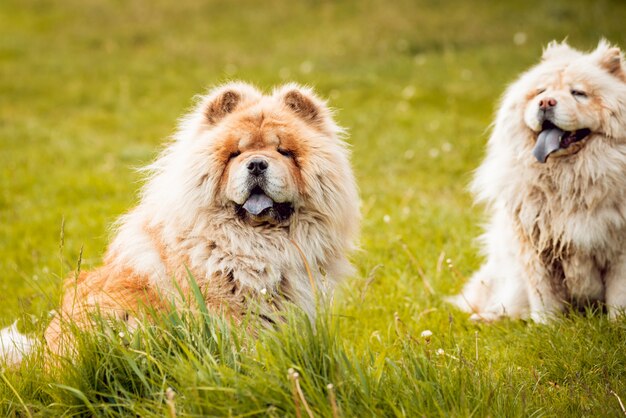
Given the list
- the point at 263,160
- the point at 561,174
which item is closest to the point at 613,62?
the point at 561,174

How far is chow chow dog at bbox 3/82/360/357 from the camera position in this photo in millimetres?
3588

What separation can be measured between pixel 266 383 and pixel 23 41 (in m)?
17.8

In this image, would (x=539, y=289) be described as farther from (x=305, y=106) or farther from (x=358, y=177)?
(x=358, y=177)

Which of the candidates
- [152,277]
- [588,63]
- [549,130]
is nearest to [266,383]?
[152,277]

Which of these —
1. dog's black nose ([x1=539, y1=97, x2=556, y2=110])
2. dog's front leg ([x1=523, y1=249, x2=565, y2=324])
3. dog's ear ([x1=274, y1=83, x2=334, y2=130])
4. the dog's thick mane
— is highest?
dog's ear ([x1=274, y1=83, x2=334, y2=130])

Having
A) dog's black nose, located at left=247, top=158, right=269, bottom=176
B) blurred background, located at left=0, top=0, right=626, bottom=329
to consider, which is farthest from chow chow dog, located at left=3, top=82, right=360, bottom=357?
blurred background, located at left=0, top=0, right=626, bottom=329

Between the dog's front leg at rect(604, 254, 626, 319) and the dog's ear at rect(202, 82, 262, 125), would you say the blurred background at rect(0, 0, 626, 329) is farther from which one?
the dog's ear at rect(202, 82, 262, 125)

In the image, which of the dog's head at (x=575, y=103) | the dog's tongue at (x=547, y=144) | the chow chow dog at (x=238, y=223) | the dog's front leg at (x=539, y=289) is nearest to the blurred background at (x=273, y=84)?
the chow chow dog at (x=238, y=223)

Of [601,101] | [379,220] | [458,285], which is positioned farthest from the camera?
[379,220]

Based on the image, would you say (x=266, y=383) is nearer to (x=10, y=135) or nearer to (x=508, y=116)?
(x=508, y=116)

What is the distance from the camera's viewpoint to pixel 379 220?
7.05m

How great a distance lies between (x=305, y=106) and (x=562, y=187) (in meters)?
1.89

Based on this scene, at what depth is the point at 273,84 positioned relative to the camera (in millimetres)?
12703

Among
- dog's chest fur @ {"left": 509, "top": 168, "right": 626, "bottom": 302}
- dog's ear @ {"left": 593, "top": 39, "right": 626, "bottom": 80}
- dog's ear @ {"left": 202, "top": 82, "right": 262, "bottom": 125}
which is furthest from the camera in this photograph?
dog's ear @ {"left": 593, "top": 39, "right": 626, "bottom": 80}
